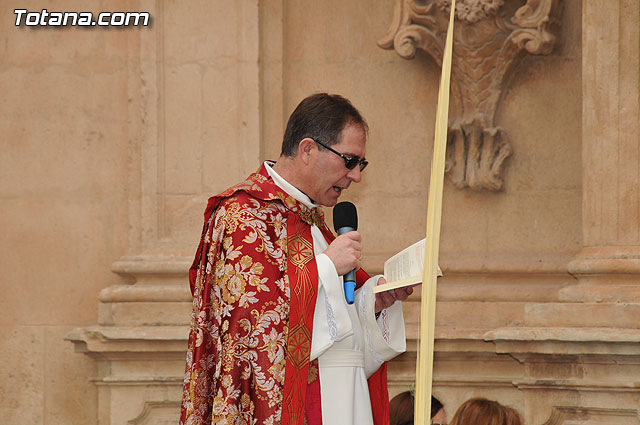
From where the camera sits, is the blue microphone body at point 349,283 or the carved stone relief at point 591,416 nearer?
the blue microphone body at point 349,283

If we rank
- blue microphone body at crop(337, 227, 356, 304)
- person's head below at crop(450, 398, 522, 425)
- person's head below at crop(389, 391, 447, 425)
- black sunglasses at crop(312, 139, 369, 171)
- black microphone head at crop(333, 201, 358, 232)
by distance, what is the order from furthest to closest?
person's head below at crop(389, 391, 447, 425), person's head below at crop(450, 398, 522, 425), black sunglasses at crop(312, 139, 369, 171), black microphone head at crop(333, 201, 358, 232), blue microphone body at crop(337, 227, 356, 304)

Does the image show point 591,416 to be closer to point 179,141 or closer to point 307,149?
point 307,149

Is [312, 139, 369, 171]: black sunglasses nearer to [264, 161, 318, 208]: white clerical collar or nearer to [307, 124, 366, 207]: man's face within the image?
[307, 124, 366, 207]: man's face

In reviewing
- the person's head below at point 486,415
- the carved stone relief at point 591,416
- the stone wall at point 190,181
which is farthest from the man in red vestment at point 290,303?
the stone wall at point 190,181

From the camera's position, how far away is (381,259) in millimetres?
6129

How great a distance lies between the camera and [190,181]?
6.09 meters

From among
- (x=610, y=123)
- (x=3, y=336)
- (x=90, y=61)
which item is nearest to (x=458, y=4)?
(x=610, y=123)

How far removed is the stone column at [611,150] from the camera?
17.0 feet

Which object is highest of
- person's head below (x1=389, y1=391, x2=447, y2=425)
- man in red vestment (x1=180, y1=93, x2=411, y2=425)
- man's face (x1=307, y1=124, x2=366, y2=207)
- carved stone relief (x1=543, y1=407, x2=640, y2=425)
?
man's face (x1=307, y1=124, x2=366, y2=207)

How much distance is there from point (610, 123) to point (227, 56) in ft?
6.73

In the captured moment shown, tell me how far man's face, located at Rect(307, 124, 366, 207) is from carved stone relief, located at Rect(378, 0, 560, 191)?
2.33 meters

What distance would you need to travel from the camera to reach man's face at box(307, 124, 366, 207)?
360cm

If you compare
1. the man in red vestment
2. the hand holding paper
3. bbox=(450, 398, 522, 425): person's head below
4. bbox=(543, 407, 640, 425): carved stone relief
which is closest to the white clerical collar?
the man in red vestment

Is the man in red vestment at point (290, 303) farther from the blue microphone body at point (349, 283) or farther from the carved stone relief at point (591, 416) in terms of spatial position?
the carved stone relief at point (591, 416)
